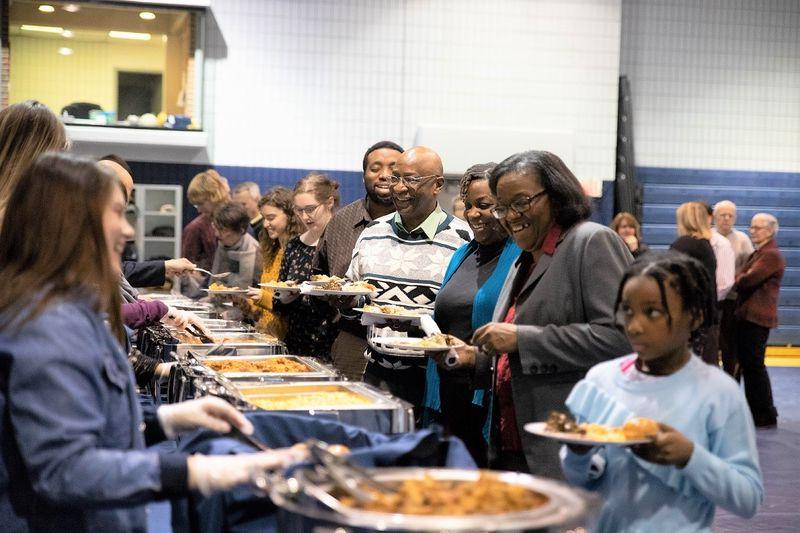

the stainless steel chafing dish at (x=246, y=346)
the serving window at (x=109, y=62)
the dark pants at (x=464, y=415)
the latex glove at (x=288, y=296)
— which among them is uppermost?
the serving window at (x=109, y=62)

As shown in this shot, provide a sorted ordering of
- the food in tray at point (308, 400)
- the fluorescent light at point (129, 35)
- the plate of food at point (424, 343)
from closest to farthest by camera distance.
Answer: the food in tray at point (308, 400) → the plate of food at point (424, 343) → the fluorescent light at point (129, 35)

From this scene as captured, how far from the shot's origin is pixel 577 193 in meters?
2.85

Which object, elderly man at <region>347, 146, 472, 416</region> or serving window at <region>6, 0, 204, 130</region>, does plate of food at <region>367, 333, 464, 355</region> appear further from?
serving window at <region>6, 0, 204, 130</region>

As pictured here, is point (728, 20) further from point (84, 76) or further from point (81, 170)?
point (81, 170)

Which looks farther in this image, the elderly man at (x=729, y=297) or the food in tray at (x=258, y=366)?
the elderly man at (x=729, y=297)

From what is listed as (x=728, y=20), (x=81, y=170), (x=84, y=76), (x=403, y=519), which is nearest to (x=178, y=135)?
(x=84, y=76)

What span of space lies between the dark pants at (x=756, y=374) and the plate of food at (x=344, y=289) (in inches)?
177

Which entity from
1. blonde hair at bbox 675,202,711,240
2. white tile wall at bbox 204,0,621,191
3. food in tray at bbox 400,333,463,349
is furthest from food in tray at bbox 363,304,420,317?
white tile wall at bbox 204,0,621,191

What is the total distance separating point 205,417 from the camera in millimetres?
1971

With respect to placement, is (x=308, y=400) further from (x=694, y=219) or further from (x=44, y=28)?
(x=44, y=28)

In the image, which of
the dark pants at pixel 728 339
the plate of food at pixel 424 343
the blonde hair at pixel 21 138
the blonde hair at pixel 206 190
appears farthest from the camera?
the dark pants at pixel 728 339

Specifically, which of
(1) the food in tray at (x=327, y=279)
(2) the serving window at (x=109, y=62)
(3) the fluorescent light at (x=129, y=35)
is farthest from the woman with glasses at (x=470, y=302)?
(3) the fluorescent light at (x=129, y=35)

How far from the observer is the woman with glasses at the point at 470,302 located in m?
3.39

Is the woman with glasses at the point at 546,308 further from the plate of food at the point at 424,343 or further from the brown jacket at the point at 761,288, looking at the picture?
the brown jacket at the point at 761,288
